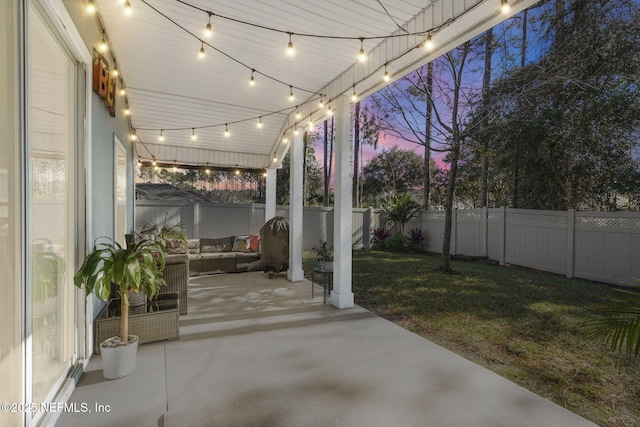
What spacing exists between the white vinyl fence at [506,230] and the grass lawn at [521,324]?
485mm

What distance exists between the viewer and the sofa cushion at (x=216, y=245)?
257 inches

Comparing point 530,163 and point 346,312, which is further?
point 530,163

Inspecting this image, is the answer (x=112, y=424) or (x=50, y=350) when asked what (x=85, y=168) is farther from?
(x=112, y=424)

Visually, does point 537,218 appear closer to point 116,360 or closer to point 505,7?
point 505,7

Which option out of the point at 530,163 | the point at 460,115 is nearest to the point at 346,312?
the point at 460,115

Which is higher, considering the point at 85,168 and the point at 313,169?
the point at 313,169

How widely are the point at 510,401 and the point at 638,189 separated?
21.9ft

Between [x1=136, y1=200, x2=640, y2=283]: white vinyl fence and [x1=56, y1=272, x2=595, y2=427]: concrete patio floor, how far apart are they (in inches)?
183

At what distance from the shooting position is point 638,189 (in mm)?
6125

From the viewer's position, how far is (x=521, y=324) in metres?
3.48

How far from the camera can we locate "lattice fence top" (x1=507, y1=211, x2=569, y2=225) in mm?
6158

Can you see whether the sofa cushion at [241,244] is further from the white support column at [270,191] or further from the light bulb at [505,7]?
the light bulb at [505,7]

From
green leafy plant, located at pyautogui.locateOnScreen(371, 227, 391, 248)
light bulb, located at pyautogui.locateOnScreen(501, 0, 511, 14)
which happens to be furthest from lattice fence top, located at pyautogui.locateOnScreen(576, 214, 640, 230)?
green leafy plant, located at pyautogui.locateOnScreen(371, 227, 391, 248)

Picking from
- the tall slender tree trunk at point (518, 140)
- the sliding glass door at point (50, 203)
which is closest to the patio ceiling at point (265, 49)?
the sliding glass door at point (50, 203)
